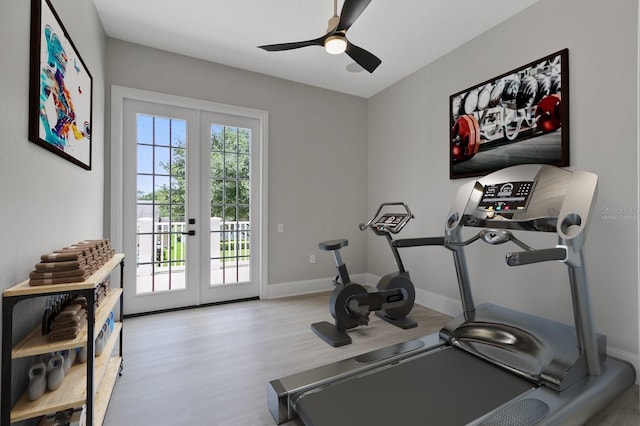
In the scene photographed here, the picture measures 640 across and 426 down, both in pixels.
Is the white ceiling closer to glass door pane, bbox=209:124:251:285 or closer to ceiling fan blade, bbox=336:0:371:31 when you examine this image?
ceiling fan blade, bbox=336:0:371:31

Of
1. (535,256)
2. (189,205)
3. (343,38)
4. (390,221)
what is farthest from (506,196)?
(189,205)

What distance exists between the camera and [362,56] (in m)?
2.48

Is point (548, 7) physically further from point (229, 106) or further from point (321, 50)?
point (229, 106)

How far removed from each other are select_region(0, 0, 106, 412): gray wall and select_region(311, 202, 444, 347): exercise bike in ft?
6.33

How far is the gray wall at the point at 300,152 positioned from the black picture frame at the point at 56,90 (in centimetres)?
134

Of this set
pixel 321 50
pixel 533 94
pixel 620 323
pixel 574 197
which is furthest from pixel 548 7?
pixel 620 323

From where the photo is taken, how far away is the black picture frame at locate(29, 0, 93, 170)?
1.50 meters

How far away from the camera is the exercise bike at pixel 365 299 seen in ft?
9.05

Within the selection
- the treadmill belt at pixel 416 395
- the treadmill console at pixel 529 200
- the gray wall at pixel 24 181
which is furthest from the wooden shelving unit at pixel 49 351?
the treadmill console at pixel 529 200

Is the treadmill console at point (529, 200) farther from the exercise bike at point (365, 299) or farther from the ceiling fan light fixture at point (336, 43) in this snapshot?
the ceiling fan light fixture at point (336, 43)

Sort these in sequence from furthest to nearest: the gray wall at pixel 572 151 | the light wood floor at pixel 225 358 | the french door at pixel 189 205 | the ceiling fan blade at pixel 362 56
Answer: the french door at pixel 189 205 → the ceiling fan blade at pixel 362 56 → the gray wall at pixel 572 151 → the light wood floor at pixel 225 358

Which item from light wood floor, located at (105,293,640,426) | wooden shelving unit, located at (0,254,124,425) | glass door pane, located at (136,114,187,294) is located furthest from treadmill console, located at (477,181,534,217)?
glass door pane, located at (136,114,187,294)

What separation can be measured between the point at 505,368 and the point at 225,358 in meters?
1.99

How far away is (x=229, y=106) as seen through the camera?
3.73m
